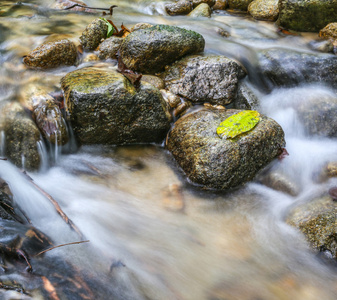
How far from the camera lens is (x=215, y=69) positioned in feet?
17.8

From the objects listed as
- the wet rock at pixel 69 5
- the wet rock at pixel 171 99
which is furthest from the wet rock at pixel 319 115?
the wet rock at pixel 69 5

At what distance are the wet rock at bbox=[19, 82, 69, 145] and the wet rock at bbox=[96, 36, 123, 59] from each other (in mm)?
1681

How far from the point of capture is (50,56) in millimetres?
5340

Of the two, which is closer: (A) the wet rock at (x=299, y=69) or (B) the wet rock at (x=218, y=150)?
(B) the wet rock at (x=218, y=150)

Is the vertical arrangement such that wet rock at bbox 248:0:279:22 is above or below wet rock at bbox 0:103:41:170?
above

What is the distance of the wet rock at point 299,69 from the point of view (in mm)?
5887

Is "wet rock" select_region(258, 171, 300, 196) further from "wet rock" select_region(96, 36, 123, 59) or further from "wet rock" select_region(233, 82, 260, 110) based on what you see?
"wet rock" select_region(96, 36, 123, 59)

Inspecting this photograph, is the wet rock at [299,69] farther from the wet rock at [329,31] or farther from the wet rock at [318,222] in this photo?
the wet rock at [318,222]

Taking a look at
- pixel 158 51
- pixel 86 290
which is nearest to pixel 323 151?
pixel 158 51

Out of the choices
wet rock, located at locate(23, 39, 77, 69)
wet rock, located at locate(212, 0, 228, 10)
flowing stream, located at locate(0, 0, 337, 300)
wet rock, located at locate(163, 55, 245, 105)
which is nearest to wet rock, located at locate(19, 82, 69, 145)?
flowing stream, located at locate(0, 0, 337, 300)

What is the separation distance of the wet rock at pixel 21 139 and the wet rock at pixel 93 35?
2.41 m

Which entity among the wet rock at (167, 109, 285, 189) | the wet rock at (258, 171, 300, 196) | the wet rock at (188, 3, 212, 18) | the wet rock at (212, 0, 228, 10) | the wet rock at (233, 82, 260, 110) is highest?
the wet rock at (212, 0, 228, 10)

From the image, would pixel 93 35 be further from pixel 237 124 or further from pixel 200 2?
pixel 200 2

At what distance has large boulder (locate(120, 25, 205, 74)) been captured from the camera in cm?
533
